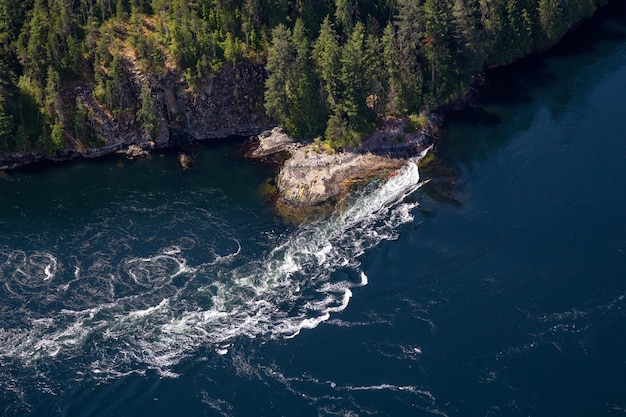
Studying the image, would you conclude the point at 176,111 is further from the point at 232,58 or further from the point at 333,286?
the point at 333,286

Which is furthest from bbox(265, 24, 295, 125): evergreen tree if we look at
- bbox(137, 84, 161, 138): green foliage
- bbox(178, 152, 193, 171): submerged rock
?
bbox(137, 84, 161, 138): green foliage

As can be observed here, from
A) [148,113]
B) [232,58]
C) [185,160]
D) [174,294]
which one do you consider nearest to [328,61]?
[232,58]

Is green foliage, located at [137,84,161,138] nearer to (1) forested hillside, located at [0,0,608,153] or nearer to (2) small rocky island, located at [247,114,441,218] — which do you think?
(1) forested hillside, located at [0,0,608,153]

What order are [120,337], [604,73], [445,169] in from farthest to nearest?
[604,73], [445,169], [120,337]

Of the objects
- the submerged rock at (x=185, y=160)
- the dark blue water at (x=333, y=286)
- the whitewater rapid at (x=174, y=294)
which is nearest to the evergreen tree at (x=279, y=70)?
the dark blue water at (x=333, y=286)

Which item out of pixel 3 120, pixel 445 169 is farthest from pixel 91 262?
pixel 445 169

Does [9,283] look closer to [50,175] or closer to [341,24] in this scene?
[50,175]

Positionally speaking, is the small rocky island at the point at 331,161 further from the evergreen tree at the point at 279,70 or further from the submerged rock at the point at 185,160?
the submerged rock at the point at 185,160
